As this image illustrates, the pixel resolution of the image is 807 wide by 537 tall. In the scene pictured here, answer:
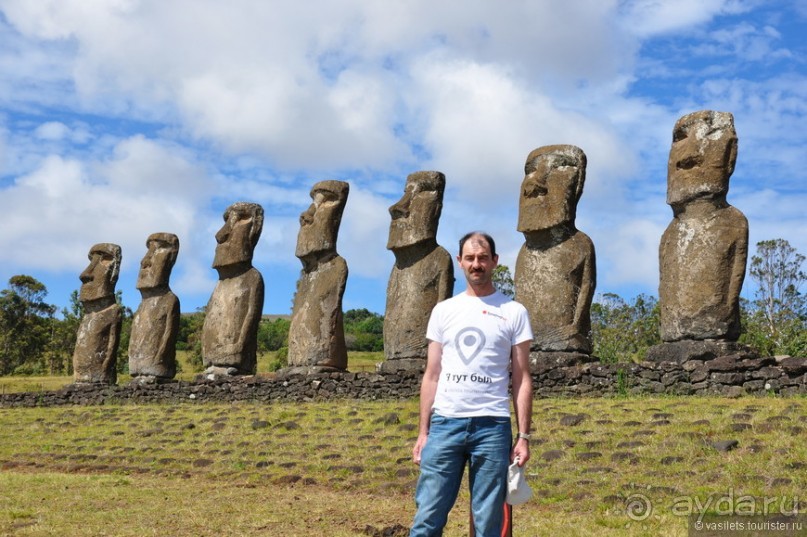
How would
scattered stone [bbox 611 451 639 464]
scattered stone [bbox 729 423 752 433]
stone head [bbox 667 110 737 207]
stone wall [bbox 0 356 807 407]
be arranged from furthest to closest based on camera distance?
stone head [bbox 667 110 737 207]
stone wall [bbox 0 356 807 407]
scattered stone [bbox 729 423 752 433]
scattered stone [bbox 611 451 639 464]

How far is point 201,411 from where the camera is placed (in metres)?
16.2

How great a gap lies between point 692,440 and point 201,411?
9.55 metres

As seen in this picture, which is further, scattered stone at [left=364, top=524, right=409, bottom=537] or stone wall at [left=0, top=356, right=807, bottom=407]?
stone wall at [left=0, top=356, right=807, bottom=407]

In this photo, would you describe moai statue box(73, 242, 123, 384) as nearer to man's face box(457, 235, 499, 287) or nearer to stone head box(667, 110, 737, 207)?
stone head box(667, 110, 737, 207)

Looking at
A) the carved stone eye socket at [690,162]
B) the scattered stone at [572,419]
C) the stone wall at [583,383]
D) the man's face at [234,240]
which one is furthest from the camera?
the man's face at [234,240]

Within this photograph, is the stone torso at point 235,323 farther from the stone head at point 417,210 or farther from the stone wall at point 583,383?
the stone head at point 417,210

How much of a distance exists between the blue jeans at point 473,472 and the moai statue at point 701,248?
8.83m

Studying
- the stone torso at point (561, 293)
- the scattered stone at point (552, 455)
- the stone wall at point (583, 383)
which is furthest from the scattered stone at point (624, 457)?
the stone torso at point (561, 293)

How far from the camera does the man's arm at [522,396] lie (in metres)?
4.79

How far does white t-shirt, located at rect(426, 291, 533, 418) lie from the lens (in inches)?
189

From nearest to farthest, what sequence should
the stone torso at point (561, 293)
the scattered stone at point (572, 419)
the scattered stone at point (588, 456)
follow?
the scattered stone at point (588, 456) < the scattered stone at point (572, 419) < the stone torso at point (561, 293)

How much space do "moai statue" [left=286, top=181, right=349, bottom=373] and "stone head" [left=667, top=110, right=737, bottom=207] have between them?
6.67 meters

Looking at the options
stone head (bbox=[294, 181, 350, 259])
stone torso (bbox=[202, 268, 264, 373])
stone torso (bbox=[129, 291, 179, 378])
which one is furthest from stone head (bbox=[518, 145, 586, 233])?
stone torso (bbox=[129, 291, 179, 378])

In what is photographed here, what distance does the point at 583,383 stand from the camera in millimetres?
13312
